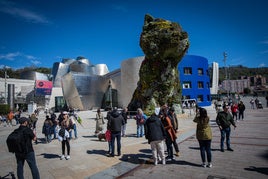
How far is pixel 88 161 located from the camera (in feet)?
20.5

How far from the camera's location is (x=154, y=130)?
18.1 feet

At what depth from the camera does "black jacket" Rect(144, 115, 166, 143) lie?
5496mm

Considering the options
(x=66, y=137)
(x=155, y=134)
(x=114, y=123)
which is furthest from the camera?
(x=114, y=123)

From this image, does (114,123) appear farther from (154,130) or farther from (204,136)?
(204,136)

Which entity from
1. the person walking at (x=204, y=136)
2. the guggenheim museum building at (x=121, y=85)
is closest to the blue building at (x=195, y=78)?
the guggenheim museum building at (x=121, y=85)

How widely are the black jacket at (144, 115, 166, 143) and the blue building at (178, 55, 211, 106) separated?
1488 inches

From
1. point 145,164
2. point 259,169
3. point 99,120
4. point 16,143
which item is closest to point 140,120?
point 99,120

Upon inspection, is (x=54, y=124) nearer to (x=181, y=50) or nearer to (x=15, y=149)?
(x=15, y=149)

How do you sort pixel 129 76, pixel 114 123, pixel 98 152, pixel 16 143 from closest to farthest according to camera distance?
pixel 16 143, pixel 114 123, pixel 98 152, pixel 129 76

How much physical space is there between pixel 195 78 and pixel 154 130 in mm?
41757

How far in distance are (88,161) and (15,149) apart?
8.68 ft

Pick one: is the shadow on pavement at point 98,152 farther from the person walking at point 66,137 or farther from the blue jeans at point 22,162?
the blue jeans at point 22,162

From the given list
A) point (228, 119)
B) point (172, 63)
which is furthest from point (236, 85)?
point (228, 119)

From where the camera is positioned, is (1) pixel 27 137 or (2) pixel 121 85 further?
(2) pixel 121 85
